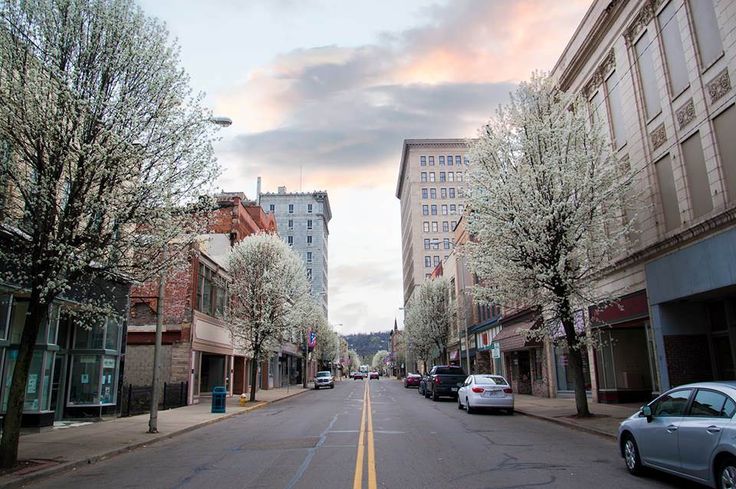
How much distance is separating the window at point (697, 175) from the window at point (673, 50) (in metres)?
1.83

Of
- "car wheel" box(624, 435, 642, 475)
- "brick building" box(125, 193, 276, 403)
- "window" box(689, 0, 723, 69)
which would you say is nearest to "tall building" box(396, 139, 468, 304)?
"brick building" box(125, 193, 276, 403)

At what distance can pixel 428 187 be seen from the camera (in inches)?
4550

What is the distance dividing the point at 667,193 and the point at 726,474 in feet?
43.8

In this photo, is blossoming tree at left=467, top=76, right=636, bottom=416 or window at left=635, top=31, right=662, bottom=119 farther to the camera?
window at left=635, top=31, right=662, bottom=119

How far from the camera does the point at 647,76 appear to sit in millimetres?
19281

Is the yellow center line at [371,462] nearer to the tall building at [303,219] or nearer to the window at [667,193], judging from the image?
the window at [667,193]

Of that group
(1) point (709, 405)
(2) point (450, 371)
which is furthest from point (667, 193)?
(2) point (450, 371)

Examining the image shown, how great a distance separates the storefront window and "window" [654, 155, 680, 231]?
2012 centimetres

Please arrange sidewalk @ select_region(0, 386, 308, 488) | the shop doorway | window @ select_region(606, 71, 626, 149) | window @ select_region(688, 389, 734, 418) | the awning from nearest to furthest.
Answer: window @ select_region(688, 389, 734, 418) < sidewalk @ select_region(0, 386, 308, 488) < window @ select_region(606, 71, 626, 149) < the awning < the shop doorway

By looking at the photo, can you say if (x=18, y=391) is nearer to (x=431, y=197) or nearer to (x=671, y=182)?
(x=671, y=182)

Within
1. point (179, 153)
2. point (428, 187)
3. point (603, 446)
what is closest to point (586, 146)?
point (603, 446)

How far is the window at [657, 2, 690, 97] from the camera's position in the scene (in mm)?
17016

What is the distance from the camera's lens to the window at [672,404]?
8133mm

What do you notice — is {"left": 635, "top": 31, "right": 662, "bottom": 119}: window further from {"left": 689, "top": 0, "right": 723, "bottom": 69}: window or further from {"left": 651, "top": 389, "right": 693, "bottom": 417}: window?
{"left": 651, "top": 389, "right": 693, "bottom": 417}: window
